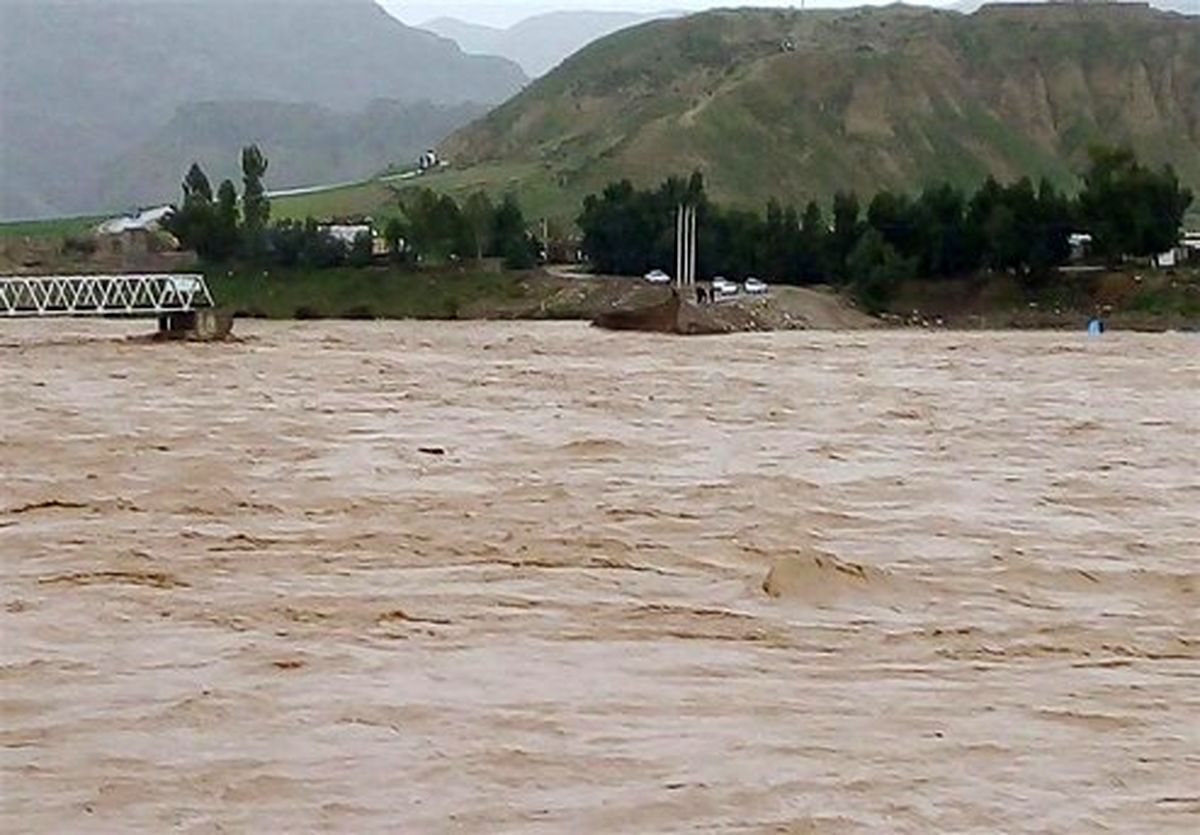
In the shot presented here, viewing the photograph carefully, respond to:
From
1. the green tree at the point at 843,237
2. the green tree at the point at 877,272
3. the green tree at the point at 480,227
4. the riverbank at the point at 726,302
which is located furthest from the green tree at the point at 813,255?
the green tree at the point at 480,227

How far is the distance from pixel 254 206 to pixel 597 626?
7343 centimetres

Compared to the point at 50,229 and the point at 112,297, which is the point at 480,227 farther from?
the point at 50,229

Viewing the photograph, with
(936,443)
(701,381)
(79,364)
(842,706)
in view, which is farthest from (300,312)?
(842,706)

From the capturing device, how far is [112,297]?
6119 centimetres

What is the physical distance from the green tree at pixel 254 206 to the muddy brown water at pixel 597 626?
177 ft

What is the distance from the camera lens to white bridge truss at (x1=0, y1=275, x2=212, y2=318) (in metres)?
57.2

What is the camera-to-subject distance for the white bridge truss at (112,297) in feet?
188

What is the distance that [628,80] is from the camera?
534ft

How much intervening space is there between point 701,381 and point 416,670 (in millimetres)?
26488

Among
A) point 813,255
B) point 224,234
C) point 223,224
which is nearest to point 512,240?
point 224,234

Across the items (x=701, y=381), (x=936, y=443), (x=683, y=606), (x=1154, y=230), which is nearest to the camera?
(x=683, y=606)

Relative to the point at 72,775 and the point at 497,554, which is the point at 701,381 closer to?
the point at 497,554

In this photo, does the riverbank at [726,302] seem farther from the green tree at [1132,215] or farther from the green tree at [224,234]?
the green tree at [224,234]

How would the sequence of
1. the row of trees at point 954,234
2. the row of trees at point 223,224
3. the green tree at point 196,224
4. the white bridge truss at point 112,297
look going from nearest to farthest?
the white bridge truss at point 112,297
the row of trees at point 954,234
the row of trees at point 223,224
the green tree at point 196,224
